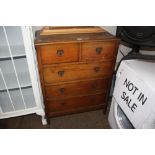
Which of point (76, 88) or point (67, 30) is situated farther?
point (76, 88)

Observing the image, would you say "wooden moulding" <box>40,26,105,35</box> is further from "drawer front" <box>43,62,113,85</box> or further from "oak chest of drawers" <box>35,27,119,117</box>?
"drawer front" <box>43,62,113,85</box>

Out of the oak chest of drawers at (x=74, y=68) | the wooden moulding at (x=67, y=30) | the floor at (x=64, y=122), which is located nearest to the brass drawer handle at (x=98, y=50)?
the oak chest of drawers at (x=74, y=68)

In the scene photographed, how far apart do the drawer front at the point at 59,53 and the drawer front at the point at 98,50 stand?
8 centimetres

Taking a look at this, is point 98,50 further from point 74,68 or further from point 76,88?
point 76,88

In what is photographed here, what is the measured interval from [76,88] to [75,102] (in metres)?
0.20

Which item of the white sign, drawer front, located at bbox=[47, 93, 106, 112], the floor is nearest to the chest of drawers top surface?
the white sign

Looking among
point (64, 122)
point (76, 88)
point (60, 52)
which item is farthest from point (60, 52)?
point (64, 122)

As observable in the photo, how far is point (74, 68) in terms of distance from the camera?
49.7 inches

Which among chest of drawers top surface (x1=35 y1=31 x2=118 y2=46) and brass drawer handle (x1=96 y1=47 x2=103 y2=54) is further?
brass drawer handle (x1=96 y1=47 x2=103 y2=54)

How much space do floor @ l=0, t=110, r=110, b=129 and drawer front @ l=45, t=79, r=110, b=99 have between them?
412 millimetres

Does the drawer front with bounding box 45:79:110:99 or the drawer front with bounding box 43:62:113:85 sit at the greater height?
the drawer front with bounding box 43:62:113:85

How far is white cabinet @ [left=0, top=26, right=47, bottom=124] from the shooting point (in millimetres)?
1089
